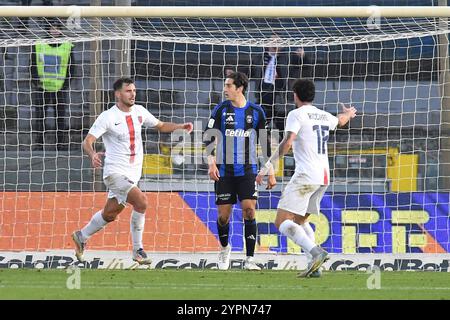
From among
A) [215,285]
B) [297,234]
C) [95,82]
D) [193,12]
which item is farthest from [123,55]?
[215,285]

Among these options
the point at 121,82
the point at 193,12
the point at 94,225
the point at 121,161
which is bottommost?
the point at 94,225

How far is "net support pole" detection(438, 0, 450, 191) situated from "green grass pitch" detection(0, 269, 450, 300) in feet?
11.2

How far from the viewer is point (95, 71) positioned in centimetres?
1605

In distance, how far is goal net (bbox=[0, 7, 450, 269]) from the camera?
48.3 ft

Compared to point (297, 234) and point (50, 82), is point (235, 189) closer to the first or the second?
point (297, 234)

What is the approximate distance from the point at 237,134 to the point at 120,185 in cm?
147

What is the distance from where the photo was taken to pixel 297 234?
11172 millimetres

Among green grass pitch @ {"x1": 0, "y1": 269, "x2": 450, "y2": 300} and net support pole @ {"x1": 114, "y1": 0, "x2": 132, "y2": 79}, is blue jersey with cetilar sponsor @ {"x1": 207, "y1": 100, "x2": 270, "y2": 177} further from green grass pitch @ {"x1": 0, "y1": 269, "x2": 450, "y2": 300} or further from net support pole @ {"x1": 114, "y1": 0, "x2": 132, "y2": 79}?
net support pole @ {"x1": 114, "y1": 0, "x2": 132, "y2": 79}

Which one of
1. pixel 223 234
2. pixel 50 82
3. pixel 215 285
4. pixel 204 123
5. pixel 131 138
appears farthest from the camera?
pixel 204 123

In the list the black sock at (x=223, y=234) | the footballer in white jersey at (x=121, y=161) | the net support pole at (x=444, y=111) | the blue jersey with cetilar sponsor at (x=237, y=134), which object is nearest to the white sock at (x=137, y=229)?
the footballer in white jersey at (x=121, y=161)

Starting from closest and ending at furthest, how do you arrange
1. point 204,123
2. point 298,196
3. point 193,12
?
point 298,196 < point 193,12 < point 204,123

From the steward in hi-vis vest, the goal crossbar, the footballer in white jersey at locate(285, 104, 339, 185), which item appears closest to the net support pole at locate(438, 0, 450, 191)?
the goal crossbar

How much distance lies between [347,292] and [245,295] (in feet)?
3.17

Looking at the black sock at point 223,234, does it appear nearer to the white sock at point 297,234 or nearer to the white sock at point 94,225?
the white sock at point 94,225
